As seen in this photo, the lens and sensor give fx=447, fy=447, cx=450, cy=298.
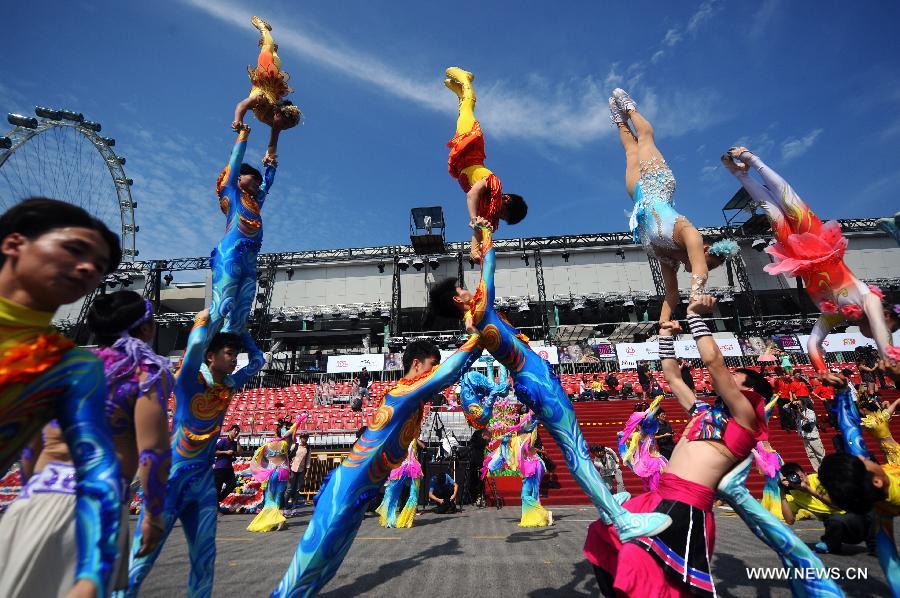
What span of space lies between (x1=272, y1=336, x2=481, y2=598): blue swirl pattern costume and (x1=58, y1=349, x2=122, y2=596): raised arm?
1.28 metres

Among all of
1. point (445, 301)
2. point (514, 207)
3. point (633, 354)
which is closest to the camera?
point (445, 301)

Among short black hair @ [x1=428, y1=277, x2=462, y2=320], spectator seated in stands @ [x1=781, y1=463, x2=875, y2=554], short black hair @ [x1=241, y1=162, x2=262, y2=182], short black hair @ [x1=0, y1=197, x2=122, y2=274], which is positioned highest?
short black hair @ [x1=241, y1=162, x2=262, y2=182]

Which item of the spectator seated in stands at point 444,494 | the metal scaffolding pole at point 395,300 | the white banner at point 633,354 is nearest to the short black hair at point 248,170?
the spectator seated in stands at point 444,494

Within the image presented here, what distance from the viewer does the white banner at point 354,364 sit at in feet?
73.8

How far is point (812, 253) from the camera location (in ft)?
12.7

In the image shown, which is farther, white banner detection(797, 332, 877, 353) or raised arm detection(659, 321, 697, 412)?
white banner detection(797, 332, 877, 353)

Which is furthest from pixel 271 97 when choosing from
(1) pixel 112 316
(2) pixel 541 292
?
(2) pixel 541 292

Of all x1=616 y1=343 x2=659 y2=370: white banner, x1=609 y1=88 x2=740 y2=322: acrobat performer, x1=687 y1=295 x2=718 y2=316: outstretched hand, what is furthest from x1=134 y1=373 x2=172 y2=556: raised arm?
x1=616 y1=343 x2=659 y2=370: white banner

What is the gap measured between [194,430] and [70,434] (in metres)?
1.75

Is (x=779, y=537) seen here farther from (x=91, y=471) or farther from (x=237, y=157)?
(x=237, y=157)

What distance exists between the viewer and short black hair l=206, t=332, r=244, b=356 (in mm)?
3148

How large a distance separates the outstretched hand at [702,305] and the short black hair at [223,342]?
3005 millimetres

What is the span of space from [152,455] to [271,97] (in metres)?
3.30

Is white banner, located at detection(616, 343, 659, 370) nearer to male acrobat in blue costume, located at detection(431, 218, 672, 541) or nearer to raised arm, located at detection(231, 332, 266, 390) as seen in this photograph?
male acrobat in blue costume, located at detection(431, 218, 672, 541)
